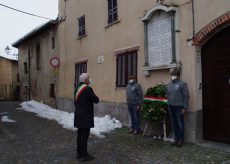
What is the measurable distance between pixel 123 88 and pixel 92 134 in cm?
209

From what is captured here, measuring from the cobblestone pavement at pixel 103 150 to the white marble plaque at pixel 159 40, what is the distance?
217 centimetres

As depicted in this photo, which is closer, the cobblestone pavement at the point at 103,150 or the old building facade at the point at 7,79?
the cobblestone pavement at the point at 103,150

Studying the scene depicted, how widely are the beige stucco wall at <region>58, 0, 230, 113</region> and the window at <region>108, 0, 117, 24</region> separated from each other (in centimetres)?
28

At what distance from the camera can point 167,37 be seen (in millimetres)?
8781

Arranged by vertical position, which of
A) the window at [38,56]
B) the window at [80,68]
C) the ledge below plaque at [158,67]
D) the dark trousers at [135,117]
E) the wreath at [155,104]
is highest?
the window at [38,56]

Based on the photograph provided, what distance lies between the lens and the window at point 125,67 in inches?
410

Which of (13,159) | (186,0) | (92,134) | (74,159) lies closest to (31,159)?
(13,159)

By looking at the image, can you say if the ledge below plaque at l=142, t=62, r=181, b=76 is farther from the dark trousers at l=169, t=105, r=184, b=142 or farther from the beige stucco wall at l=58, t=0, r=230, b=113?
the dark trousers at l=169, t=105, r=184, b=142

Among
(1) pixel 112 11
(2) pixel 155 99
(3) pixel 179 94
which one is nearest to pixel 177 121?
(3) pixel 179 94

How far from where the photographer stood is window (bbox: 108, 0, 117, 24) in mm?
11695

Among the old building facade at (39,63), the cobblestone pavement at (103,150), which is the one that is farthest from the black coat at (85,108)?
the old building facade at (39,63)

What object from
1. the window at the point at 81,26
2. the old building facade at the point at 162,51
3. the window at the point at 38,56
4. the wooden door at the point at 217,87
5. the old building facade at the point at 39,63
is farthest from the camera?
the window at the point at 38,56

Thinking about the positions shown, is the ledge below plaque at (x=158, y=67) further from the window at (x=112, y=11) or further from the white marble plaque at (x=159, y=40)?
the window at (x=112, y=11)

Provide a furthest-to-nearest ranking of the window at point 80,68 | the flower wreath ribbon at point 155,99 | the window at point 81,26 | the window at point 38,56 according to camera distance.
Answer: the window at point 38,56 < the window at point 81,26 < the window at point 80,68 < the flower wreath ribbon at point 155,99
